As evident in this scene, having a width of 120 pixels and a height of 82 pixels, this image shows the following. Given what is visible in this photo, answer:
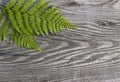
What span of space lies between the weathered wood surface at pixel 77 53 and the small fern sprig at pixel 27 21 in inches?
3.3

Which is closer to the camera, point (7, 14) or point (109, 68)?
point (7, 14)

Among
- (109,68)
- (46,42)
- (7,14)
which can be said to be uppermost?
(7,14)

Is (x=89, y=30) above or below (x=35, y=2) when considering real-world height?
below

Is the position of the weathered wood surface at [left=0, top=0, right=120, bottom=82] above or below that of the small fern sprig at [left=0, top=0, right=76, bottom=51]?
below

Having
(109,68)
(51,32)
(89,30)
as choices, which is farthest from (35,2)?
(109,68)

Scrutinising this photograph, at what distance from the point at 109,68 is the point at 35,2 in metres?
0.38

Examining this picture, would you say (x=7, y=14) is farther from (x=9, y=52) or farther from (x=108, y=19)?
(x=108, y=19)

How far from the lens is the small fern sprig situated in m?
1.21

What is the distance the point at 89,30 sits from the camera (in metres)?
1.33

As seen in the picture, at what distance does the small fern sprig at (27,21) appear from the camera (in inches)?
47.5

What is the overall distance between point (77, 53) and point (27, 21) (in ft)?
0.80

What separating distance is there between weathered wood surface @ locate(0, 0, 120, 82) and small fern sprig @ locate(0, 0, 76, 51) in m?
0.08

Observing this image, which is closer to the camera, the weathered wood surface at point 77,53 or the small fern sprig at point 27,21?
the small fern sprig at point 27,21

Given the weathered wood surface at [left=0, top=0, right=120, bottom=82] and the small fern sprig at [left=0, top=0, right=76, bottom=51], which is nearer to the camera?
the small fern sprig at [left=0, top=0, right=76, bottom=51]
